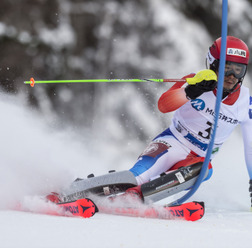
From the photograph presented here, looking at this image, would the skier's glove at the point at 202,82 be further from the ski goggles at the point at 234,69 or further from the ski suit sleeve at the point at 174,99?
the ski goggles at the point at 234,69

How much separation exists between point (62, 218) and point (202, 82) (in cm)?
120

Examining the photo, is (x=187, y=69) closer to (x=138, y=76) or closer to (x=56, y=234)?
(x=138, y=76)

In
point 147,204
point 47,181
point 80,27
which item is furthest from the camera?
point 80,27

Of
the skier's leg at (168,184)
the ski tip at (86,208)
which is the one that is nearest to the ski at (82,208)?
the ski tip at (86,208)

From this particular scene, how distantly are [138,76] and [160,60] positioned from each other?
2.30ft

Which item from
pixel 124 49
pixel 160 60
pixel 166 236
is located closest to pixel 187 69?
pixel 160 60

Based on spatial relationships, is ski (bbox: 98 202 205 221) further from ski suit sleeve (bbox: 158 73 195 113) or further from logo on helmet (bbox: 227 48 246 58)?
logo on helmet (bbox: 227 48 246 58)

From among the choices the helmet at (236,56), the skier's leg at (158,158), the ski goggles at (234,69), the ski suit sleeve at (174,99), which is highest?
the helmet at (236,56)

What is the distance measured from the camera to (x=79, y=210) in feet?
9.46

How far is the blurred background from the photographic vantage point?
9375 mm

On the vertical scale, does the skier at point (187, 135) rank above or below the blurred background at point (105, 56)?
below

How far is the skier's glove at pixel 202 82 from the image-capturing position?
314 cm

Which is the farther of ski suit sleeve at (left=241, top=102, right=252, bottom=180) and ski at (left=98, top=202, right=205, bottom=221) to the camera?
ski suit sleeve at (left=241, top=102, right=252, bottom=180)

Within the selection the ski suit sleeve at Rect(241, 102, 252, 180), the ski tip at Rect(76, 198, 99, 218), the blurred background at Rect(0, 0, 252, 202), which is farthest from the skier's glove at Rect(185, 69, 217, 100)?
the blurred background at Rect(0, 0, 252, 202)
